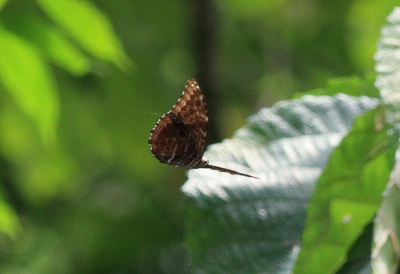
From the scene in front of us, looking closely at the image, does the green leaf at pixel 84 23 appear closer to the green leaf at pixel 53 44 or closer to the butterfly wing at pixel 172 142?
the green leaf at pixel 53 44

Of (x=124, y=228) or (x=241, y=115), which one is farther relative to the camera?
(x=241, y=115)

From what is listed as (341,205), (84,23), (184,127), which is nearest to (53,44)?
(84,23)

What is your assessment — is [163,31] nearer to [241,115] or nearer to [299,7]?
[241,115]

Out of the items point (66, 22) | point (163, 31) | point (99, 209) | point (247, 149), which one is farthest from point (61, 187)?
point (247, 149)

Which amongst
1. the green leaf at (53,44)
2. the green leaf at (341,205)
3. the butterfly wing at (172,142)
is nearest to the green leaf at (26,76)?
the green leaf at (53,44)

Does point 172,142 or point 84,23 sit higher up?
point 84,23

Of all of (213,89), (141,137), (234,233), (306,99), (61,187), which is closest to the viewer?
(234,233)

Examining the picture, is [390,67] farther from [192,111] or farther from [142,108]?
[142,108]
